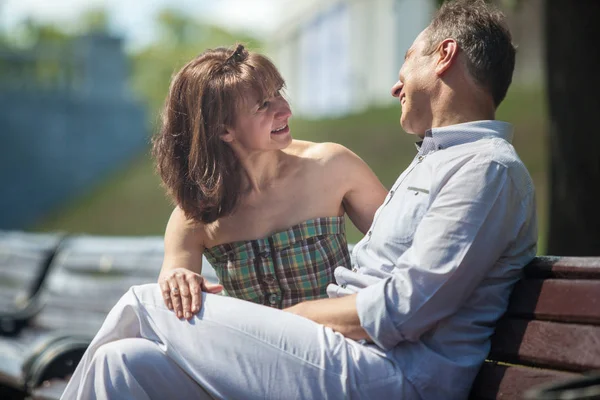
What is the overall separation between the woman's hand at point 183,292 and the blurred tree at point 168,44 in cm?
6132

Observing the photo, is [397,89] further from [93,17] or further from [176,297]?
[93,17]

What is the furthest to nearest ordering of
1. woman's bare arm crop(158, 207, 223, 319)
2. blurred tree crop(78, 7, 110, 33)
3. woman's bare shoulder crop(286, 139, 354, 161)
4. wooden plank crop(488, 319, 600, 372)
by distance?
blurred tree crop(78, 7, 110, 33), woman's bare shoulder crop(286, 139, 354, 161), woman's bare arm crop(158, 207, 223, 319), wooden plank crop(488, 319, 600, 372)

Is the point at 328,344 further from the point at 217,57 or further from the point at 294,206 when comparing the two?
the point at 217,57

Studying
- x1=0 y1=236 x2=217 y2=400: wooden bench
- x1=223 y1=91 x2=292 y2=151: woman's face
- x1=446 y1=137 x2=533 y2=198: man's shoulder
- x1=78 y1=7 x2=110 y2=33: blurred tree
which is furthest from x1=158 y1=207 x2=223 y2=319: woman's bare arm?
x1=78 y1=7 x2=110 y2=33: blurred tree

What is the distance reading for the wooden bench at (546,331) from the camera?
2.55 meters

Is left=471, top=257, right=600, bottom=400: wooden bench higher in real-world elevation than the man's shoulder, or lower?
lower

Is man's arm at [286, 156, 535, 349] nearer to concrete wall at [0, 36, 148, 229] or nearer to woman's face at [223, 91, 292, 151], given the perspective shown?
woman's face at [223, 91, 292, 151]

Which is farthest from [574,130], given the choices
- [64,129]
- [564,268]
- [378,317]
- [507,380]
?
[64,129]

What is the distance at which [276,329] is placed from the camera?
2.72 metres

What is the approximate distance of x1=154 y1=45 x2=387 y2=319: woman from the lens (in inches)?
133

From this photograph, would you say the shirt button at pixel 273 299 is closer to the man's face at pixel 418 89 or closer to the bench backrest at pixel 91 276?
the man's face at pixel 418 89

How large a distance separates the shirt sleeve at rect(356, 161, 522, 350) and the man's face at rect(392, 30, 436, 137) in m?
0.39

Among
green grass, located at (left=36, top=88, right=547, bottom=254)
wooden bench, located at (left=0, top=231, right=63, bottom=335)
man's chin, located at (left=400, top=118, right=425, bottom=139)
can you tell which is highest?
man's chin, located at (left=400, top=118, right=425, bottom=139)

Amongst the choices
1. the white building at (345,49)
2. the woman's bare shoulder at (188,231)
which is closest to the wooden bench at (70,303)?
the woman's bare shoulder at (188,231)
